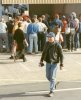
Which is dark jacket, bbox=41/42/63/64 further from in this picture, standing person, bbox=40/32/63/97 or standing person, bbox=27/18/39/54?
standing person, bbox=27/18/39/54

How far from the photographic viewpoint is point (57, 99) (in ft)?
39.0

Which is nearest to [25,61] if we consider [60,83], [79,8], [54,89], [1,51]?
[1,51]

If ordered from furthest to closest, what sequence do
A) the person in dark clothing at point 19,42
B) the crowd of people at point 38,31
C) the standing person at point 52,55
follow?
the crowd of people at point 38,31
the person in dark clothing at point 19,42
the standing person at point 52,55

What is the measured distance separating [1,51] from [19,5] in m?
3.59

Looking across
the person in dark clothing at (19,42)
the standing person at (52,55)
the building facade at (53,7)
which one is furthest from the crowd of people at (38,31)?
the standing person at (52,55)

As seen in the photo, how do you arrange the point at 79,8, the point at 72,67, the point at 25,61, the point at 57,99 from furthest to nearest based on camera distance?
1. the point at 79,8
2. the point at 25,61
3. the point at 72,67
4. the point at 57,99

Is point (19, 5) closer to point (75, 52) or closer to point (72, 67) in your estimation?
point (75, 52)

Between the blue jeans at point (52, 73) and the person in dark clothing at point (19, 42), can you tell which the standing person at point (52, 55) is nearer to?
the blue jeans at point (52, 73)

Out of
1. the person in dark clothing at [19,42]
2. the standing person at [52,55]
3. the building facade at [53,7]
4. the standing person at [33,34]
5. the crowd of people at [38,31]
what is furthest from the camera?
the building facade at [53,7]

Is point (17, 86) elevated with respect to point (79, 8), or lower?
lower

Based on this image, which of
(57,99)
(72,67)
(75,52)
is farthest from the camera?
(75,52)

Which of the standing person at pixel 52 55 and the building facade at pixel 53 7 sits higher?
the building facade at pixel 53 7

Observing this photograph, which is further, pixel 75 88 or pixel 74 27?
pixel 74 27

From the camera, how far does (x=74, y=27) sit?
22.7 meters
